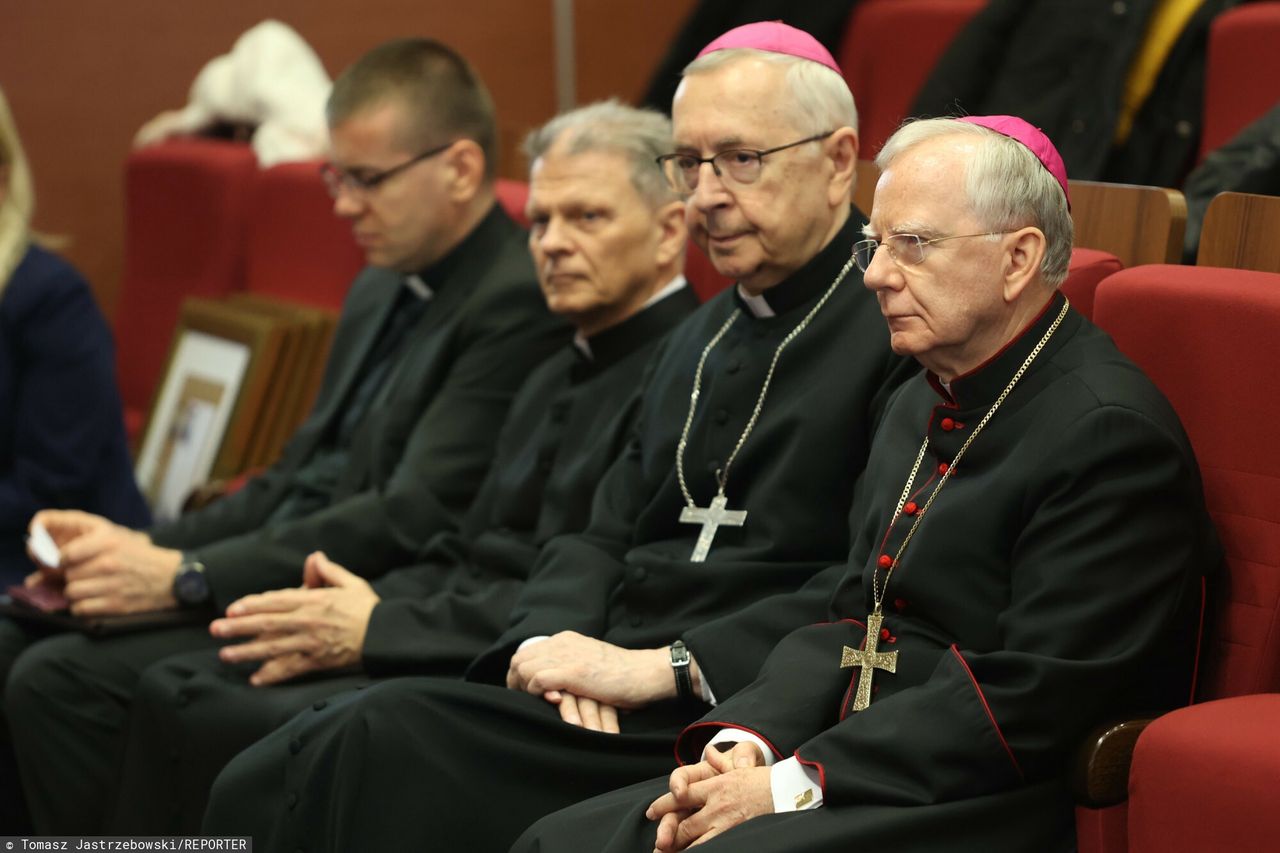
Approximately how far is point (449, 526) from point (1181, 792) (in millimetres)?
1796

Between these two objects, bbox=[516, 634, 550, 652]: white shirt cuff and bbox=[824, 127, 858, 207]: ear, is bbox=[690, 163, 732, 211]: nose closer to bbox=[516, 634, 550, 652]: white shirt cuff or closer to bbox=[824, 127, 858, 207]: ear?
bbox=[824, 127, 858, 207]: ear

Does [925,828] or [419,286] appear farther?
[419,286]

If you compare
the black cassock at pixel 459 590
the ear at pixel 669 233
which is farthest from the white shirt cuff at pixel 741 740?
the ear at pixel 669 233

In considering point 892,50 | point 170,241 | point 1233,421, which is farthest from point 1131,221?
point 170,241

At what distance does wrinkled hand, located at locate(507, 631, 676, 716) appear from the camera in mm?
2461

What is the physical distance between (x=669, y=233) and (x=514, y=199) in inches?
36.7

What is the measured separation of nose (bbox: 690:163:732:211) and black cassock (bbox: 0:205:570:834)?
86 centimetres

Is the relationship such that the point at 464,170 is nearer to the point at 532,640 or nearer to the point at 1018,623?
the point at 532,640

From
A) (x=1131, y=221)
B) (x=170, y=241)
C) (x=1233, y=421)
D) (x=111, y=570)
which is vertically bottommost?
(x=111, y=570)

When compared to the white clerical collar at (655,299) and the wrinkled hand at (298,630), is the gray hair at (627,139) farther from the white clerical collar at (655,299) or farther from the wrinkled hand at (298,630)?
the wrinkled hand at (298,630)

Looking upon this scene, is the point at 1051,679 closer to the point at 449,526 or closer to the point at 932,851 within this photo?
the point at 932,851

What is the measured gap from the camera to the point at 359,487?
11.6ft

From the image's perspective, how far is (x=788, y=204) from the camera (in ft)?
8.54

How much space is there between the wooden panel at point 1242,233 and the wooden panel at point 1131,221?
0.12m
